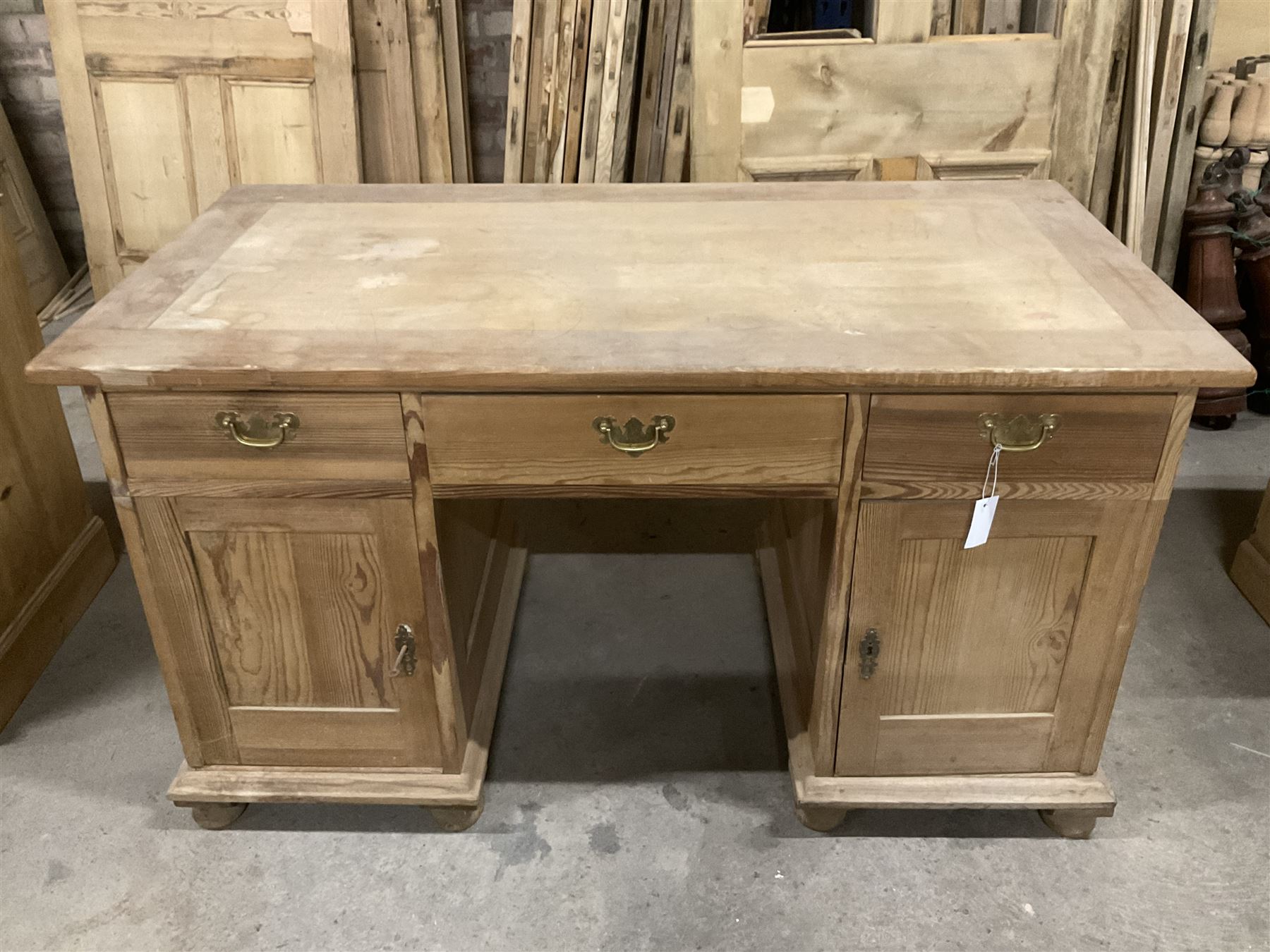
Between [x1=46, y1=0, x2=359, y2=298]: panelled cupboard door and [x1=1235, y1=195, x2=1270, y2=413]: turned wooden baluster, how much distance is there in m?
2.46

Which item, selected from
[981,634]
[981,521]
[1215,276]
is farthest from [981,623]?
[1215,276]

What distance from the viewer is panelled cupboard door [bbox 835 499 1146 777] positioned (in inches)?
58.7

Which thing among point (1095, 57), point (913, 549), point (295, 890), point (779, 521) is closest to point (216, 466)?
point (295, 890)

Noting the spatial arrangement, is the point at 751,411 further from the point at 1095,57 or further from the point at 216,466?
the point at 1095,57

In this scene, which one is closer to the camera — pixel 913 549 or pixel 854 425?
pixel 854 425

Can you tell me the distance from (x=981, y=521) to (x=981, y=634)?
22 centimetres

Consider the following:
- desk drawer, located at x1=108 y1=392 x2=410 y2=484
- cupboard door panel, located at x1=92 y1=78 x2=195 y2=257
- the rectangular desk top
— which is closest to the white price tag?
the rectangular desk top

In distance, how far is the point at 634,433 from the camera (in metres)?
1.40

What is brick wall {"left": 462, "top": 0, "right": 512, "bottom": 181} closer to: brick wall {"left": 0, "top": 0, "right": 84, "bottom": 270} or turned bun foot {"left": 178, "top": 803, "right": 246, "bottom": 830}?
brick wall {"left": 0, "top": 0, "right": 84, "bottom": 270}

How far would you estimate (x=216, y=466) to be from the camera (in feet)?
4.77

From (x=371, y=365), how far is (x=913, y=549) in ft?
2.62

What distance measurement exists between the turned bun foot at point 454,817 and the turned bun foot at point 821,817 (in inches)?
21.3

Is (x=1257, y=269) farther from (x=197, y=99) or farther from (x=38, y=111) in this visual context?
(x=38, y=111)

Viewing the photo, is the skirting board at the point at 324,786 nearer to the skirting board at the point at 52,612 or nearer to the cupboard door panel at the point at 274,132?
the skirting board at the point at 52,612
